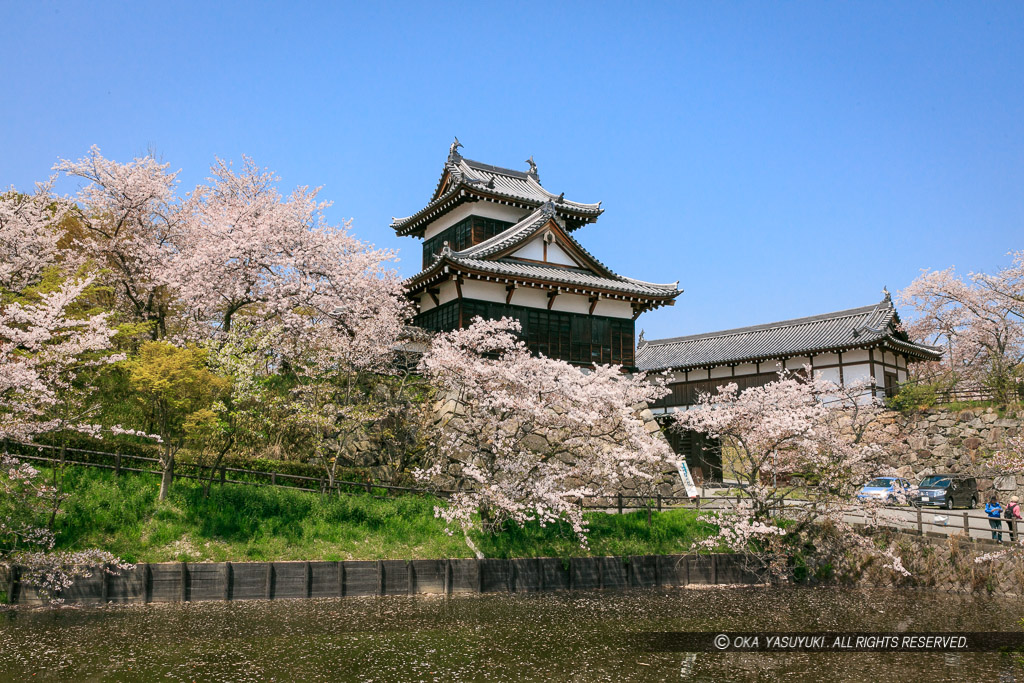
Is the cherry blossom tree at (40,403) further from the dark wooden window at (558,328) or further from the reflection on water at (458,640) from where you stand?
the dark wooden window at (558,328)

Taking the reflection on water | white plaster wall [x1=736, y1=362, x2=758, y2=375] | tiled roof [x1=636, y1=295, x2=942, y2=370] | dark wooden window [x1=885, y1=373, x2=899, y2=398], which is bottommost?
the reflection on water

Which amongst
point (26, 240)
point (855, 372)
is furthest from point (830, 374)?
point (26, 240)

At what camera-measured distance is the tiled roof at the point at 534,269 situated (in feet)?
87.5

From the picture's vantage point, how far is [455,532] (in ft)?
66.4

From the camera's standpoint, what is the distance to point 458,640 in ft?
43.5

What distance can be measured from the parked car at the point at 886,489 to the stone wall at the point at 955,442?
14.3 ft

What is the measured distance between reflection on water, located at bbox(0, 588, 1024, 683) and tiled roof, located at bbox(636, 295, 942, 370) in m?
18.6

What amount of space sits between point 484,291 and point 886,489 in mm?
17848

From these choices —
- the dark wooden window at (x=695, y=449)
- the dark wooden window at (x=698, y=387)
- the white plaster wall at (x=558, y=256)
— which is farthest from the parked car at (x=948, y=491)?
the white plaster wall at (x=558, y=256)

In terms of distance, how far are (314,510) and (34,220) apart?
14.5 meters

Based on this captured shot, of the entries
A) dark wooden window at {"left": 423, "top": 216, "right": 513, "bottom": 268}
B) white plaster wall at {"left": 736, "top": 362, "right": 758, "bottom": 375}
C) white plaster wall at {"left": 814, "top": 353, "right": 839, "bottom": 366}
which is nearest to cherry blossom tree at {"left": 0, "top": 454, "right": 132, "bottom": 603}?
dark wooden window at {"left": 423, "top": 216, "right": 513, "bottom": 268}

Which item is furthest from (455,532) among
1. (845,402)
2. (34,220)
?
(845,402)

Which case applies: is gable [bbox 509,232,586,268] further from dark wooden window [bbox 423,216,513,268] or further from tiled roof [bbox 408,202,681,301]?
dark wooden window [bbox 423,216,513,268]

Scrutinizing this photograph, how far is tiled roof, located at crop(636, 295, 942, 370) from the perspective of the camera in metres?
34.3
